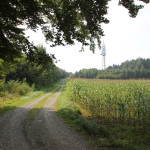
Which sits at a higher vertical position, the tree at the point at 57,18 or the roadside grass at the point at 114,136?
the tree at the point at 57,18

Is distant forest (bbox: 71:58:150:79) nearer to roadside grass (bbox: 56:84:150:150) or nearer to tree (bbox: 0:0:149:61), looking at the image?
tree (bbox: 0:0:149:61)

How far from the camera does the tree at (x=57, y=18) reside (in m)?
6.65

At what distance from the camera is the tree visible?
21.8 ft

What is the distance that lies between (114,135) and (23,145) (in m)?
4.29

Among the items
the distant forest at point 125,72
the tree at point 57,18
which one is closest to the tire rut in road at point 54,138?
the tree at point 57,18

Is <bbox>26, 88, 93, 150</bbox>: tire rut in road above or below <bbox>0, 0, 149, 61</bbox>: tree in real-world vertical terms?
below

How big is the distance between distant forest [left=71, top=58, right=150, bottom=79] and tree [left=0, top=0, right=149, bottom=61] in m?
51.6

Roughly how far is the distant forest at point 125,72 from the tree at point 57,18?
51.6 meters

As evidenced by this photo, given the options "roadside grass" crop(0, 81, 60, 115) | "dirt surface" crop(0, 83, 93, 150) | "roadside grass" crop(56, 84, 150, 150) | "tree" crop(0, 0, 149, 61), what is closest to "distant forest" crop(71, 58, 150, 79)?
"roadside grass" crop(0, 81, 60, 115)

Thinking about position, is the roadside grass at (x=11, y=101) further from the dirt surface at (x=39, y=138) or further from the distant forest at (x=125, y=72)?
the distant forest at (x=125, y=72)

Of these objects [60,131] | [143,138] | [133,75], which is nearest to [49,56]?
[60,131]

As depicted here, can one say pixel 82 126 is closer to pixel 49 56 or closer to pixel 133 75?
pixel 49 56

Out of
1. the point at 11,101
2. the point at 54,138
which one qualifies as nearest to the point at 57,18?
the point at 54,138

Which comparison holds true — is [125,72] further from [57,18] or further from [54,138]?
[54,138]
